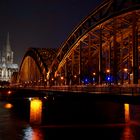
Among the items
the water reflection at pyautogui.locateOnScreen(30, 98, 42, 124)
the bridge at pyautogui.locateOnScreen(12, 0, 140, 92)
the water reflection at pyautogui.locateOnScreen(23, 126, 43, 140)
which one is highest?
the bridge at pyautogui.locateOnScreen(12, 0, 140, 92)

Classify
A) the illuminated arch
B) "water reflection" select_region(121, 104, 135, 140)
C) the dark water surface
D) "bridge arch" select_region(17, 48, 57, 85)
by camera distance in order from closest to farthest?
"water reflection" select_region(121, 104, 135, 140) → the dark water surface → "bridge arch" select_region(17, 48, 57, 85) → the illuminated arch

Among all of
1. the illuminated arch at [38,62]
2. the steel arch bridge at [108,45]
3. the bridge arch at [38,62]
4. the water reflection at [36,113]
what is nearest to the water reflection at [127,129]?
the steel arch bridge at [108,45]

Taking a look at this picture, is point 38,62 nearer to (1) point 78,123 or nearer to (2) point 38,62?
(2) point 38,62

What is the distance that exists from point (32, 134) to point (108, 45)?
84.9 ft

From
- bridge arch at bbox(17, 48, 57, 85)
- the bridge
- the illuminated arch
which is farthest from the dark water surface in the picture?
the illuminated arch

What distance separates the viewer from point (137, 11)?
5172 centimetres

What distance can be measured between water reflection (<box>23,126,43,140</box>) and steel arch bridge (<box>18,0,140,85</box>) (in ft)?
39.2

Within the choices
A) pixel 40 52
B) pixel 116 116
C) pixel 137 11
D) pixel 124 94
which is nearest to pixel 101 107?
pixel 116 116

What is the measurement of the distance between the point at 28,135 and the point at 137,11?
23476 millimetres

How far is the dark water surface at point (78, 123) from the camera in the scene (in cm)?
5712

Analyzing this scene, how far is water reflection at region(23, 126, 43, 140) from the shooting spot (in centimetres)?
5502

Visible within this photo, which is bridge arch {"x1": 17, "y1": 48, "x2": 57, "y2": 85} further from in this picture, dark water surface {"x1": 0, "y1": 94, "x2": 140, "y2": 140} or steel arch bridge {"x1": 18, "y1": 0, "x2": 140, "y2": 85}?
dark water surface {"x1": 0, "y1": 94, "x2": 140, "y2": 140}

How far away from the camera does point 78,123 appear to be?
71000 mm

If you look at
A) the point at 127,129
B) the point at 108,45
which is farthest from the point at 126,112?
the point at 108,45
